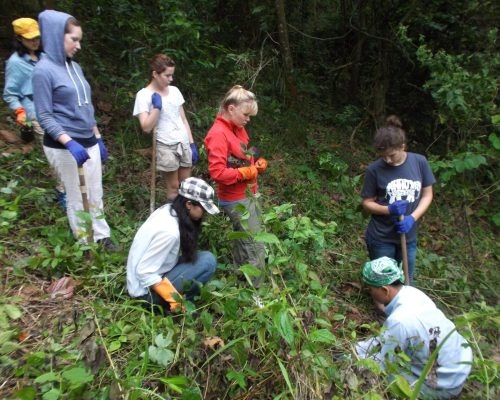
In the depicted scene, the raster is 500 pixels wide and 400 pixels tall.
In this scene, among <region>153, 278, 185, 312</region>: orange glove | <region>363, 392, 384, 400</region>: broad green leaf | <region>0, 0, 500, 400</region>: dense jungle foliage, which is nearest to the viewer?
<region>363, 392, 384, 400</region>: broad green leaf

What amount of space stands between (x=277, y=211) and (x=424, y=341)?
1.14 meters

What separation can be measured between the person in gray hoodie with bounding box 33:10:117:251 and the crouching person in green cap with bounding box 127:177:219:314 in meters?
0.51

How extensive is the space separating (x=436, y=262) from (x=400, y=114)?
3784mm

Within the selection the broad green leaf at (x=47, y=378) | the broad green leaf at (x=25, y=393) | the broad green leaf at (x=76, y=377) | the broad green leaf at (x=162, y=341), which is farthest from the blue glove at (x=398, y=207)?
the broad green leaf at (x=25, y=393)

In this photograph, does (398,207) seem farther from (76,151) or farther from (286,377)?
(76,151)

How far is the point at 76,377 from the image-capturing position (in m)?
1.77

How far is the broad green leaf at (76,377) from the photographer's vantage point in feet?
5.74

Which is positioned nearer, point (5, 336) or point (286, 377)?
point (286, 377)

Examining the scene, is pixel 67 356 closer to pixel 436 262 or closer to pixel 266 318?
pixel 266 318

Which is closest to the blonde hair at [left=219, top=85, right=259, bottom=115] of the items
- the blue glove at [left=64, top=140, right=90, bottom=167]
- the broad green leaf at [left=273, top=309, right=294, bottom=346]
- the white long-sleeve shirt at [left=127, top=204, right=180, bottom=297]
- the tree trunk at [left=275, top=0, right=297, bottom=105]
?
the white long-sleeve shirt at [left=127, top=204, right=180, bottom=297]

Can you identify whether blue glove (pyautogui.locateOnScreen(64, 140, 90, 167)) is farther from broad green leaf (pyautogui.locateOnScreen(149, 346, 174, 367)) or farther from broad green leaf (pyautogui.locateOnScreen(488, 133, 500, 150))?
broad green leaf (pyautogui.locateOnScreen(488, 133, 500, 150))

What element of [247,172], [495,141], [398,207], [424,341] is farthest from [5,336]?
[495,141]

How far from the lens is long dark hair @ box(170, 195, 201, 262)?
8.72 feet

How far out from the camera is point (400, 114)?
7078mm
